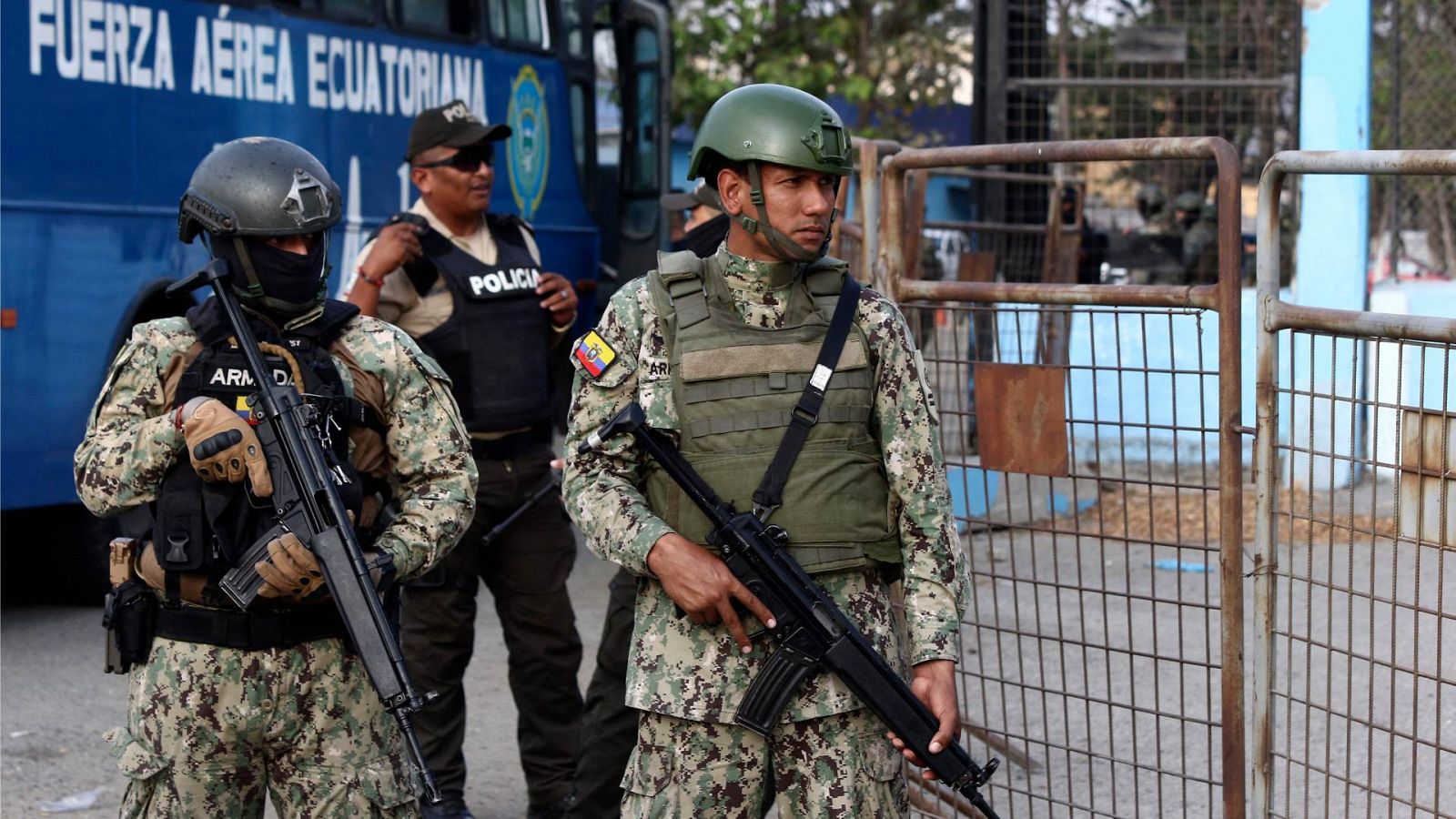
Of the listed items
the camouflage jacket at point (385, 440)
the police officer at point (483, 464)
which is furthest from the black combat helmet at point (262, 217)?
the police officer at point (483, 464)

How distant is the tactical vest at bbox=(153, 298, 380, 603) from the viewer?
290 cm

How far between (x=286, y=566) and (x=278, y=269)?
0.56m

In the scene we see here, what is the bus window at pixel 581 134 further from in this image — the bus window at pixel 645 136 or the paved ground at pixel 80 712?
the paved ground at pixel 80 712

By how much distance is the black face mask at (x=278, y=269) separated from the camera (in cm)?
302

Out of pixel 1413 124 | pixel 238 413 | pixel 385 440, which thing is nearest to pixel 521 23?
pixel 1413 124

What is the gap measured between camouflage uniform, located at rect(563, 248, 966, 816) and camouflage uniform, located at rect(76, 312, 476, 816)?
1.45ft

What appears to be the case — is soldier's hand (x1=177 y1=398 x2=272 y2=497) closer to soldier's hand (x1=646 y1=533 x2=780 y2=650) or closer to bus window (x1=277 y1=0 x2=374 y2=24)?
soldier's hand (x1=646 y1=533 x2=780 y2=650)

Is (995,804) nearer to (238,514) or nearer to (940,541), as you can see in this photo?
(940,541)

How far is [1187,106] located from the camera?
10820 millimetres

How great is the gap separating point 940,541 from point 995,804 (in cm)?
201

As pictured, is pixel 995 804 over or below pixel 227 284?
below

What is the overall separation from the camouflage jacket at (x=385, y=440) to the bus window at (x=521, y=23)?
642 cm

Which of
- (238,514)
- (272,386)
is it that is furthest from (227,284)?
(238,514)

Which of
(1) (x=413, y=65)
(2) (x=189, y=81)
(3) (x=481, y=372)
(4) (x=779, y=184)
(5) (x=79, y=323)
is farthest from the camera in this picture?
(1) (x=413, y=65)
